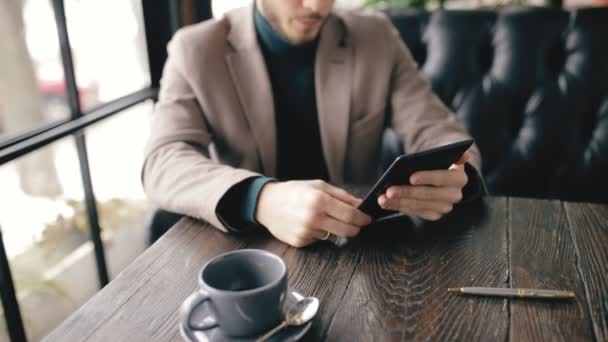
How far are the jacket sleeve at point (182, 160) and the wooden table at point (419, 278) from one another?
2.1 inches

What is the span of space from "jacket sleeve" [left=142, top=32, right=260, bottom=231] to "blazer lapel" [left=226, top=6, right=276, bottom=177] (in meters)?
0.12

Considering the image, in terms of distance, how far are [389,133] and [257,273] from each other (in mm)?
1108

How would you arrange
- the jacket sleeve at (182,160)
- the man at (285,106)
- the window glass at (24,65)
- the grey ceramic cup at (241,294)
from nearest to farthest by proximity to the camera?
the grey ceramic cup at (241,294) < the jacket sleeve at (182,160) < the man at (285,106) < the window glass at (24,65)

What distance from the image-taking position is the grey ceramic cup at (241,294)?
0.56 metres

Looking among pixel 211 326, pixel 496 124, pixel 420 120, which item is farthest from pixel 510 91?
pixel 211 326

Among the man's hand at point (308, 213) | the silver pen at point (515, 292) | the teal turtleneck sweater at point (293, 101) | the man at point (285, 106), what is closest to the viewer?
the silver pen at point (515, 292)

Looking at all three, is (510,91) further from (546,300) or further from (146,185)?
(146,185)

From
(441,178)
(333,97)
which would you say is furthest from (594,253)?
(333,97)

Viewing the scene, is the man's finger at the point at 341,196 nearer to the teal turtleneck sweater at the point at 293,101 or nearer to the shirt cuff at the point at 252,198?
the shirt cuff at the point at 252,198

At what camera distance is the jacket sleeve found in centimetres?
94

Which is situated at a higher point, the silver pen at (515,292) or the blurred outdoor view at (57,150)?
the silver pen at (515,292)

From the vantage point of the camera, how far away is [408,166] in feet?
2.65

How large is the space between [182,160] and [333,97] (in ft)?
1.64

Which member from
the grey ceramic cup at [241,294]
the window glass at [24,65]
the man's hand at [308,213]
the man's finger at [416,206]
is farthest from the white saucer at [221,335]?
the window glass at [24,65]
